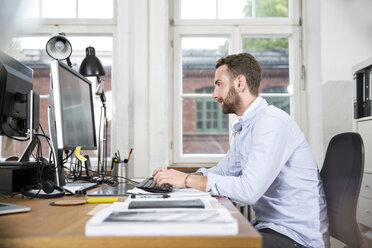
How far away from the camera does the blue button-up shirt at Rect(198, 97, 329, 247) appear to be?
1.28 meters

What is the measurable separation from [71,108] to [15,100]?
26cm

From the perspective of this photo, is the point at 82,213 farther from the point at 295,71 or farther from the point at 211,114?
the point at 295,71

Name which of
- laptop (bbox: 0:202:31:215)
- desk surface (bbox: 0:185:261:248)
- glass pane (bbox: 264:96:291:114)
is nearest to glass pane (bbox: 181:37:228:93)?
glass pane (bbox: 264:96:291:114)

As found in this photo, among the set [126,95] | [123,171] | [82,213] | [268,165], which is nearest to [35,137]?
[123,171]

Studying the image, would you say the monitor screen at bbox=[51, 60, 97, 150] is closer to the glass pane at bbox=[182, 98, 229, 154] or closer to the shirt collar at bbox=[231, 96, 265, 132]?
the shirt collar at bbox=[231, 96, 265, 132]

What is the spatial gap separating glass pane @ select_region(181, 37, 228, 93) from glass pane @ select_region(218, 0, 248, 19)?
200 mm

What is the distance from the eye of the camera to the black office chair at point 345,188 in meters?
1.44

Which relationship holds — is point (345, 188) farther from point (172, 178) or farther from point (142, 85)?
point (142, 85)

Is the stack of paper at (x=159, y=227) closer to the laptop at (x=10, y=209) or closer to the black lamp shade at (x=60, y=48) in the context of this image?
the laptop at (x=10, y=209)

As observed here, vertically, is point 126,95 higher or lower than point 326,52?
lower

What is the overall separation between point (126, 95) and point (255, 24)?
1.21 meters

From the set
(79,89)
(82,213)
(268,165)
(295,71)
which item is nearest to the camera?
(82,213)

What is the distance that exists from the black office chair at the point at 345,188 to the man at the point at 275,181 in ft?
0.19

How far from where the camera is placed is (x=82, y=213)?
0.99 m
